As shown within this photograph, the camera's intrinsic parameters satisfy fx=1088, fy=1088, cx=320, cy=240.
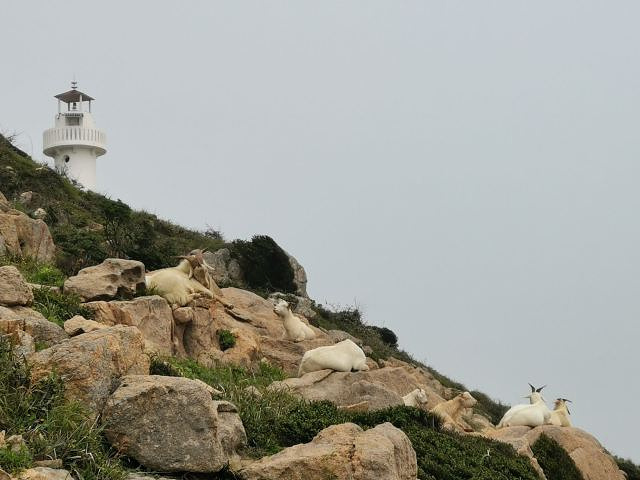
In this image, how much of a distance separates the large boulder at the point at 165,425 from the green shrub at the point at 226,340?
9.16 m

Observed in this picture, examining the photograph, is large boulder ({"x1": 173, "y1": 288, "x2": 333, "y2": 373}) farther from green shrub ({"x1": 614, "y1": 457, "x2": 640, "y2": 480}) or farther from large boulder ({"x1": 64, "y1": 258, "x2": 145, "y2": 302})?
green shrub ({"x1": 614, "y1": 457, "x2": 640, "y2": 480})

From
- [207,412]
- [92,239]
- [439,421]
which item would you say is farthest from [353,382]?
[92,239]

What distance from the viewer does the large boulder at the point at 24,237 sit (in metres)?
19.5

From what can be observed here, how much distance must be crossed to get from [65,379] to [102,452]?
0.94 meters

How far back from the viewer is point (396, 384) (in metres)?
20.2

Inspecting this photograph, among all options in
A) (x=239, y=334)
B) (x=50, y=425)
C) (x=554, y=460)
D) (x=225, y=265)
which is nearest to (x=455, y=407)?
(x=554, y=460)

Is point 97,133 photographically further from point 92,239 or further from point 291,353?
point 291,353

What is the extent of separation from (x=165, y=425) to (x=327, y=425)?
3532 millimetres

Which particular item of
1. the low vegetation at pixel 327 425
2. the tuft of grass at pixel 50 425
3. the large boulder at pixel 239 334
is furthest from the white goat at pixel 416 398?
the tuft of grass at pixel 50 425

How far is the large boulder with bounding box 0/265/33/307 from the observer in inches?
543

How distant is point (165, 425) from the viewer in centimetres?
1042

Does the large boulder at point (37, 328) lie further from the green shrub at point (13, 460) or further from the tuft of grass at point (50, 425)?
the green shrub at point (13, 460)

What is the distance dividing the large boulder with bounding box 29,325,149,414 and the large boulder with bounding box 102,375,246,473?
19 centimetres

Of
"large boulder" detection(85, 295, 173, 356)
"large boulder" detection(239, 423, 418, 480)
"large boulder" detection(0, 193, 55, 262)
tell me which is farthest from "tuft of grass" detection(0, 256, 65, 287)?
"large boulder" detection(239, 423, 418, 480)
